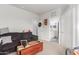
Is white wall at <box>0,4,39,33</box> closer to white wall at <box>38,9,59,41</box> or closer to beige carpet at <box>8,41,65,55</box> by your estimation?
white wall at <box>38,9,59,41</box>

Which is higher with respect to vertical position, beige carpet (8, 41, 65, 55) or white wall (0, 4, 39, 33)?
white wall (0, 4, 39, 33)

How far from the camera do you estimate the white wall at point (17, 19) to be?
1233 millimetres

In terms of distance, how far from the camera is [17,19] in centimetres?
131

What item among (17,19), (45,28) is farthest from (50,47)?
(17,19)

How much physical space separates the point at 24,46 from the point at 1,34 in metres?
0.37

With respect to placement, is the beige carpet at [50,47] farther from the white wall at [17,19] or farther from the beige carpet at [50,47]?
the white wall at [17,19]

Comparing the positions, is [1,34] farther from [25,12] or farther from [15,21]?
[25,12]

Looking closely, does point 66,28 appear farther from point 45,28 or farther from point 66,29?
point 45,28

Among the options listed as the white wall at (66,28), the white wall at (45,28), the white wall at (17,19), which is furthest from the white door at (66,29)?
the white wall at (17,19)

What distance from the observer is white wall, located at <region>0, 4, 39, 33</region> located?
4.05ft

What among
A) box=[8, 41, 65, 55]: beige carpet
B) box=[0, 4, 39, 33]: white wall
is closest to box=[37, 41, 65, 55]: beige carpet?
box=[8, 41, 65, 55]: beige carpet

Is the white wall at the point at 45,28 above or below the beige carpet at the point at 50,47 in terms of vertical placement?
above
